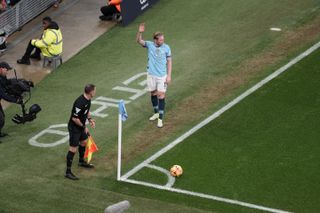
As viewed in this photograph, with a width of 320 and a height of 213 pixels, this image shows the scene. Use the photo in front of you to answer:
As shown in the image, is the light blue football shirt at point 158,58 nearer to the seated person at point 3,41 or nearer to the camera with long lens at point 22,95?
the camera with long lens at point 22,95

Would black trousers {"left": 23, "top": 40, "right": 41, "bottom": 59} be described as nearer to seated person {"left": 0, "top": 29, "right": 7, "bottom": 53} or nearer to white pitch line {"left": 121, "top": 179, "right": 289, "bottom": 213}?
seated person {"left": 0, "top": 29, "right": 7, "bottom": 53}

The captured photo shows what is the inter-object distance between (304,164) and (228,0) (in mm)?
10116

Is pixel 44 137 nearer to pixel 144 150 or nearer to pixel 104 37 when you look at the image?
pixel 144 150

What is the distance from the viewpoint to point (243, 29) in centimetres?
2484

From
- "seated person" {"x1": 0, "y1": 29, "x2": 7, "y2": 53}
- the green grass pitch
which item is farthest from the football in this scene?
"seated person" {"x1": 0, "y1": 29, "x2": 7, "y2": 53}

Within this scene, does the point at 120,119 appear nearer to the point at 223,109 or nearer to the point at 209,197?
the point at 209,197

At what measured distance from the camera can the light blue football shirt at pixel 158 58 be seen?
1928 cm

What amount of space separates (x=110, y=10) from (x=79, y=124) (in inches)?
364

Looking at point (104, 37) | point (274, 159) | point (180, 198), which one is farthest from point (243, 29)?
point (180, 198)

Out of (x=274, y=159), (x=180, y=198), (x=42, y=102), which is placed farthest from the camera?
(x=42, y=102)

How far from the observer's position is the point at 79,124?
1725 cm

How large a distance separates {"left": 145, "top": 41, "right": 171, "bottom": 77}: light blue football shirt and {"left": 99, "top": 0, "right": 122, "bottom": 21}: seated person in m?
6.48

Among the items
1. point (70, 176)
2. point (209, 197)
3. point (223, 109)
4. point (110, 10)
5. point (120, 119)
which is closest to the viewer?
point (209, 197)

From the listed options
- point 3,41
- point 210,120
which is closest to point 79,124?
point 210,120
